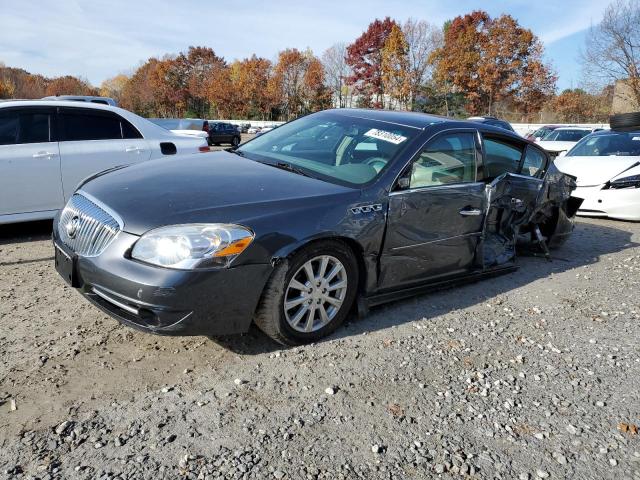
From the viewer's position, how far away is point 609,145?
882 cm

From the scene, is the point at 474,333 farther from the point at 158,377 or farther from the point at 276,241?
the point at 158,377

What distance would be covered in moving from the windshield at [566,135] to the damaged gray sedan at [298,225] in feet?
40.6

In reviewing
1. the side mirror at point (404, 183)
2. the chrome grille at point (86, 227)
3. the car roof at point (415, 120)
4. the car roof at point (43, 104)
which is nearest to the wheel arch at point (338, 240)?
the side mirror at point (404, 183)

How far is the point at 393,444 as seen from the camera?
95.0 inches

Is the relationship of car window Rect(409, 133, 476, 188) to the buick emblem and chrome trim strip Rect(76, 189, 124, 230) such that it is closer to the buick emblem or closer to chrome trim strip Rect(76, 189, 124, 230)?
chrome trim strip Rect(76, 189, 124, 230)

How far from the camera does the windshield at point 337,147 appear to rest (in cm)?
369

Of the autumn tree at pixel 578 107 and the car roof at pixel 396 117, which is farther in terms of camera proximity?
the autumn tree at pixel 578 107

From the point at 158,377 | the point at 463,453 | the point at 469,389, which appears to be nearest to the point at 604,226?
the point at 469,389

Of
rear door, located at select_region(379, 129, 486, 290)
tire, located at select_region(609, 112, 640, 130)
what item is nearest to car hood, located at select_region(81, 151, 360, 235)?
rear door, located at select_region(379, 129, 486, 290)

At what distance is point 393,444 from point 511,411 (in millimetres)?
774

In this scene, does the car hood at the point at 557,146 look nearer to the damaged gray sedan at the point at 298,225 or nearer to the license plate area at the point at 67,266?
the damaged gray sedan at the point at 298,225

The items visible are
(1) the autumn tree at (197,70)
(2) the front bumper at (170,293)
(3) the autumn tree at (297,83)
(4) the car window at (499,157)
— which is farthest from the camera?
(1) the autumn tree at (197,70)

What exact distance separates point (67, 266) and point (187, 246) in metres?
0.94

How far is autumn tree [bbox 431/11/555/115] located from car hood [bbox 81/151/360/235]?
139 feet
